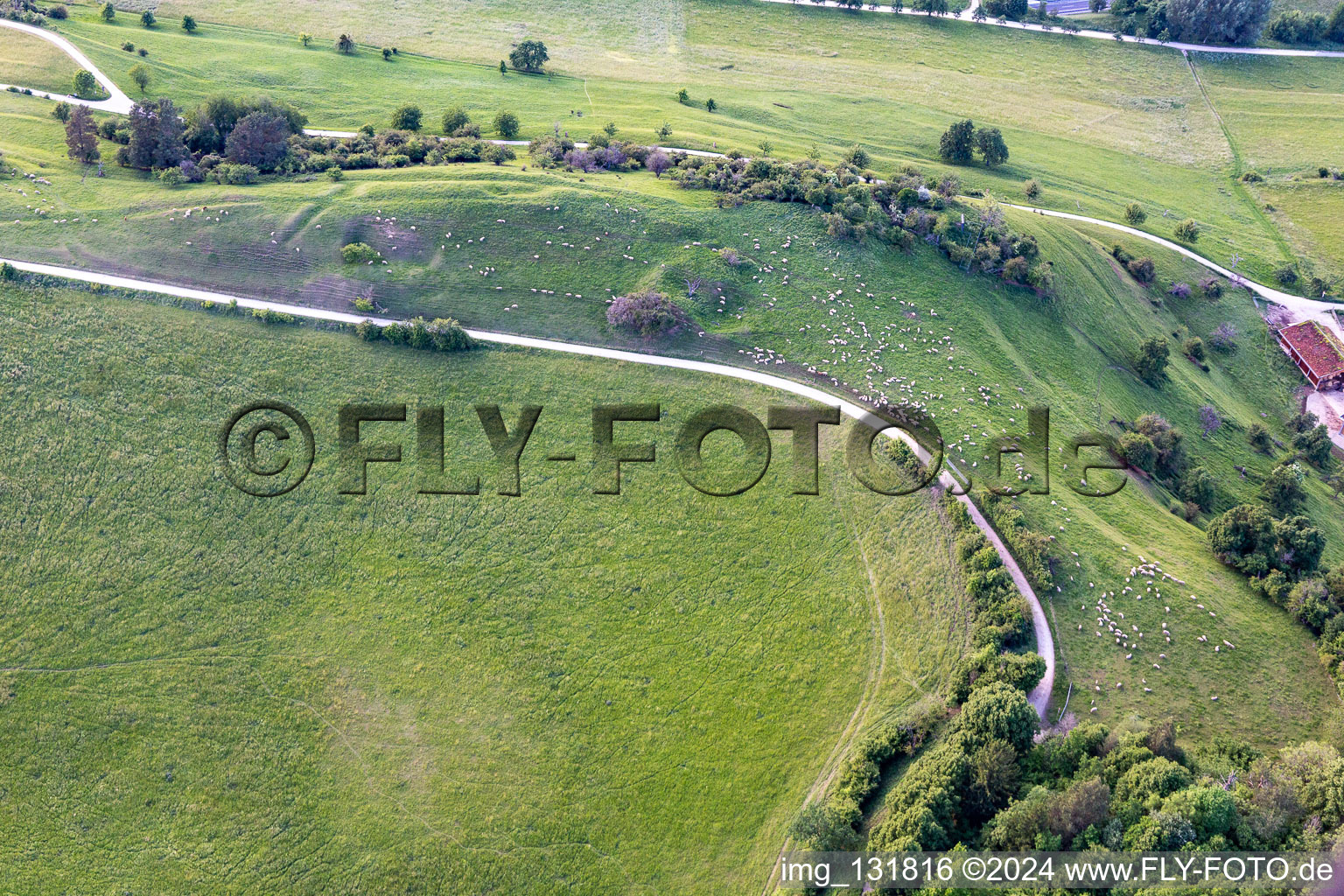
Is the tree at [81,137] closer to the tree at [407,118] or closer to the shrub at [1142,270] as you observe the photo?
the tree at [407,118]

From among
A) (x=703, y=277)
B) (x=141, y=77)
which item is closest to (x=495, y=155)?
(x=703, y=277)

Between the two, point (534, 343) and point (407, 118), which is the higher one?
point (407, 118)

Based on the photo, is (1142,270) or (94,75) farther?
(94,75)

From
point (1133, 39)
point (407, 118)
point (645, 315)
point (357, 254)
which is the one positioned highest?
point (1133, 39)

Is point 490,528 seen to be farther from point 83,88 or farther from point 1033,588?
point 83,88

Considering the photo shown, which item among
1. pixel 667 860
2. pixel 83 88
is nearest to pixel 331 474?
pixel 667 860

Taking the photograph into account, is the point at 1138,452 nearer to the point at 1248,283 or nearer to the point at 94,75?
the point at 1248,283

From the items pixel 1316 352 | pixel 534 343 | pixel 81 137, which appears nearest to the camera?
pixel 534 343

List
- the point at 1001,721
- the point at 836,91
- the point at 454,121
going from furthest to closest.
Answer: the point at 836,91 → the point at 454,121 → the point at 1001,721
